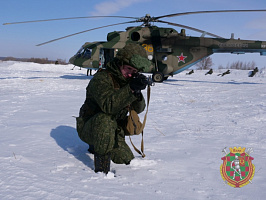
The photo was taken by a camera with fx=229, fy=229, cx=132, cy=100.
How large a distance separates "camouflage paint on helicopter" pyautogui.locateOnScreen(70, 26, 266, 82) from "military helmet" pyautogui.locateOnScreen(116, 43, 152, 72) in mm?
8899

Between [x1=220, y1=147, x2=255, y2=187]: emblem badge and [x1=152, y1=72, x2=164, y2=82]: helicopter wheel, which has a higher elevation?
[x1=152, y1=72, x2=164, y2=82]: helicopter wheel

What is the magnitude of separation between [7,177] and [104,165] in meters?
0.75

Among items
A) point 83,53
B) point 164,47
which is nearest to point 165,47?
point 164,47

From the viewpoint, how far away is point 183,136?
317cm

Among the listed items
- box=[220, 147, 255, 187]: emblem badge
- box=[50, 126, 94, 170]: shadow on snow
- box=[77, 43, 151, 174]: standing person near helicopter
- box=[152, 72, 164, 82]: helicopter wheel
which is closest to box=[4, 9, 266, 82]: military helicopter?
box=[152, 72, 164, 82]: helicopter wheel

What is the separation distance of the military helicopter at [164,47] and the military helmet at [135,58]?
8.90 metres

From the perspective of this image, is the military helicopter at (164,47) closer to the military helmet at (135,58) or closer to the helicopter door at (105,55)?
the helicopter door at (105,55)

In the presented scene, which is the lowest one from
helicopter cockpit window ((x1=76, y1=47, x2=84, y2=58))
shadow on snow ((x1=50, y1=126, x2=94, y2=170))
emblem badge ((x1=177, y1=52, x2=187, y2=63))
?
shadow on snow ((x1=50, y1=126, x2=94, y2=170))

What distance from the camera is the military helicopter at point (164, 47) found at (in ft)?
34.9

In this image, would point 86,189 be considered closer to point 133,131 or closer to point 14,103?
point 133,131

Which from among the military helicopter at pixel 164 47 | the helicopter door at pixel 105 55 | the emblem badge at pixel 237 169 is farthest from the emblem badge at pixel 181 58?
the emblem badge at pixel 237 169

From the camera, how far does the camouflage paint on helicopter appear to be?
1066 centimetres

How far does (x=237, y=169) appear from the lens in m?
2.04

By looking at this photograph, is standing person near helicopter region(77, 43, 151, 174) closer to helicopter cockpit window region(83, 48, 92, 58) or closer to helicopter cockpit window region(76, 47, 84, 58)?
helicopter cockpit window region(83, 48, 92, 58)
